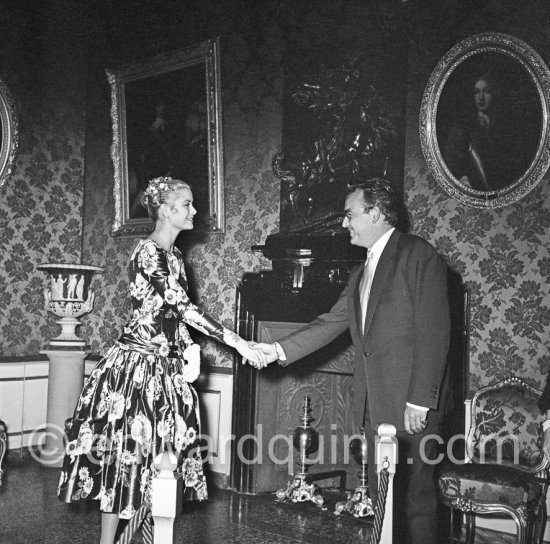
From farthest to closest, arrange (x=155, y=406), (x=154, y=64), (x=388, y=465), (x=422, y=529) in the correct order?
(x=154, y=64)
(x=155, y=406)
(x=422, y=529)
(x=388, y=465)

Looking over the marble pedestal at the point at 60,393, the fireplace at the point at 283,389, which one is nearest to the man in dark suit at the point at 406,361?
the fireplace at the point at 283,389

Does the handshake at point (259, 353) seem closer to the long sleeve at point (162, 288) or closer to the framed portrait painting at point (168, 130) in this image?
the long sleeve at point (162, 288)

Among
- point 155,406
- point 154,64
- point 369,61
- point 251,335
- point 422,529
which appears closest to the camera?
point 422,529

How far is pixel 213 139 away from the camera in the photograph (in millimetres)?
5477

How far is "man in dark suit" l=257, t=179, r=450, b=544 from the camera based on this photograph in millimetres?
2996

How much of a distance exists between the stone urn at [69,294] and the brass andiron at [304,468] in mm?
1998

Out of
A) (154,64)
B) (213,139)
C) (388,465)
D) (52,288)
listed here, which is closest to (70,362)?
(52,288)

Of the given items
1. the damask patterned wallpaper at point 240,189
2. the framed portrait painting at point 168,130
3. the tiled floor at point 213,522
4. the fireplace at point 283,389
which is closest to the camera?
the tiled floor at point 213,522

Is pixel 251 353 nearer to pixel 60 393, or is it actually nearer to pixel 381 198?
pixel 381 198

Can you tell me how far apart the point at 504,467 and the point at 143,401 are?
5.66 feet

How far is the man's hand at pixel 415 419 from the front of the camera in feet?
9.71

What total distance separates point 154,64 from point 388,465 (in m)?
4.53

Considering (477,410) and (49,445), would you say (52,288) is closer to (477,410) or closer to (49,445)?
(49,445)

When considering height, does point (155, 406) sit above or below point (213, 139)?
below
